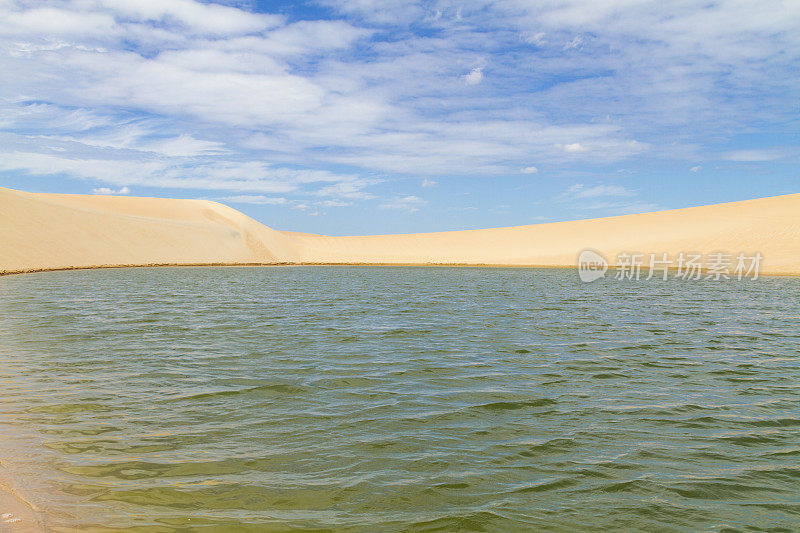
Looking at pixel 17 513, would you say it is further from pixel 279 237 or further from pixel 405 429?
pixel 279 237

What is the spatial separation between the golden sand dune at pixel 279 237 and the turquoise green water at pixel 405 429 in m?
44.4

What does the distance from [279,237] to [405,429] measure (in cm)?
10203

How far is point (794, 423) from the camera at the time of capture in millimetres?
7180

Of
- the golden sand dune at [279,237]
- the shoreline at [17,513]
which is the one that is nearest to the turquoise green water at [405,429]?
the shoreline at [17,513]

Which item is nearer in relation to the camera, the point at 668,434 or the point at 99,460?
the point at 99,460

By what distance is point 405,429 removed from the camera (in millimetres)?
6918

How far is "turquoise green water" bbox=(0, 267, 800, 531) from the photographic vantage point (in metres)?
4.91

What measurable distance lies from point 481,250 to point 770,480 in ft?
326

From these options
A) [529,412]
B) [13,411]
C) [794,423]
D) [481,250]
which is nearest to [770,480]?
[794,423]

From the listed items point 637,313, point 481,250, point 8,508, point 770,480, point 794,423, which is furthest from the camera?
point 481,250

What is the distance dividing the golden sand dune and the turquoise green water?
1748 inches

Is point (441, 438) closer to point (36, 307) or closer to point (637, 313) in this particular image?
point (637, 313)

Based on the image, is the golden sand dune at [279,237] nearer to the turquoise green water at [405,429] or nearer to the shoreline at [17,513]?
the turquoise green water at [405,429]

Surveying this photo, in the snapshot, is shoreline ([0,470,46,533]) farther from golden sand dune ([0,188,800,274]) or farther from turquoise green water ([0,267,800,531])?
golden sand dune ([0,188,800,274])
